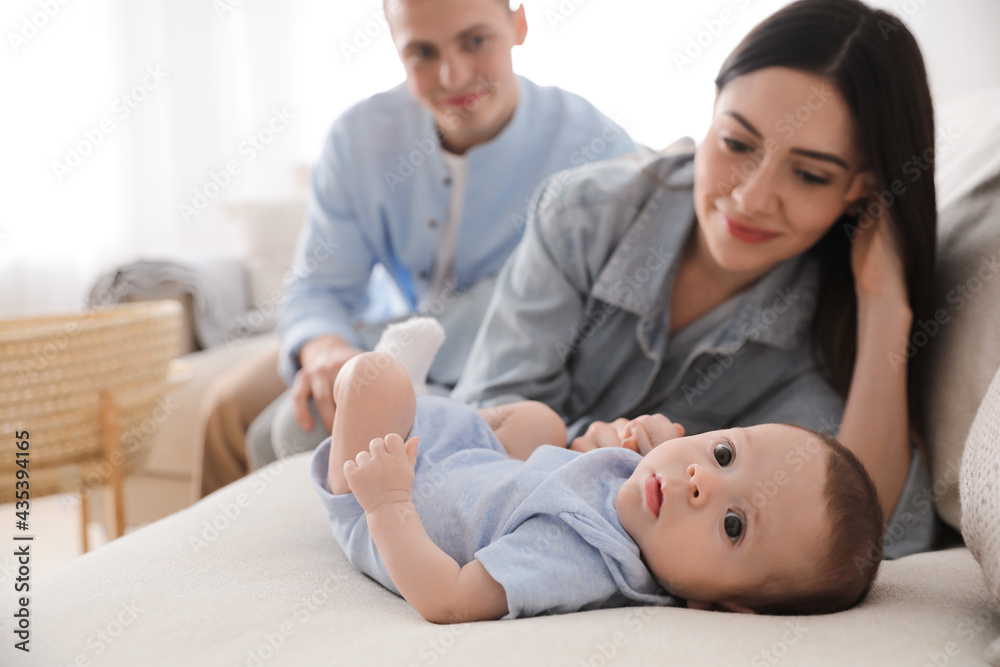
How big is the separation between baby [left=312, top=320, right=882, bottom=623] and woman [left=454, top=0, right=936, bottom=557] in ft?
0.73

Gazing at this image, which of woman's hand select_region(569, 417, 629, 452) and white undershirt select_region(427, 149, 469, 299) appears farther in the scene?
white undershirt select_region(427, 149, 469, 299)

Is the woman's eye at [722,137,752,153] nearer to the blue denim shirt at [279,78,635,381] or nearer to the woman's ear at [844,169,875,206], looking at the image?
the woman's ear at [844,169,875,206]

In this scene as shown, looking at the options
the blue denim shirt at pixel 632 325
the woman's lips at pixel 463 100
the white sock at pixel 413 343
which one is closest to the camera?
the white sock at pixel 413 343

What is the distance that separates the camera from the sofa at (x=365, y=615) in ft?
1.94

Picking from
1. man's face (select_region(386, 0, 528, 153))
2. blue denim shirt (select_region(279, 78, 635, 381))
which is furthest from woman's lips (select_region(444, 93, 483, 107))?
blue denim shirt (select_region(279, 78, 635, 381))

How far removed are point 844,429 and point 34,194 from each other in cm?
384

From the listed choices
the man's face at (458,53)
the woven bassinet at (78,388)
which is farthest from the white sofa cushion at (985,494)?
the woven bassinet at (78,388)

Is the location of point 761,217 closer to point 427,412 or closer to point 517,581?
point 427,412

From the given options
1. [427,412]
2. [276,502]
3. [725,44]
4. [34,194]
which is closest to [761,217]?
[427,412]

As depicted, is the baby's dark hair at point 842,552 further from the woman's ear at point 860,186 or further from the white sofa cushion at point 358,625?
the woman's ear at point 860,186

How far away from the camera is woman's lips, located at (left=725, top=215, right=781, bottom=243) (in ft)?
3.54

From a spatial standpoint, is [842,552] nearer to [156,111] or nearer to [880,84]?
[880,84]

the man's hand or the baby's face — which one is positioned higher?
the baby's face

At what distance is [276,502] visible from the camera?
0.99 metres
